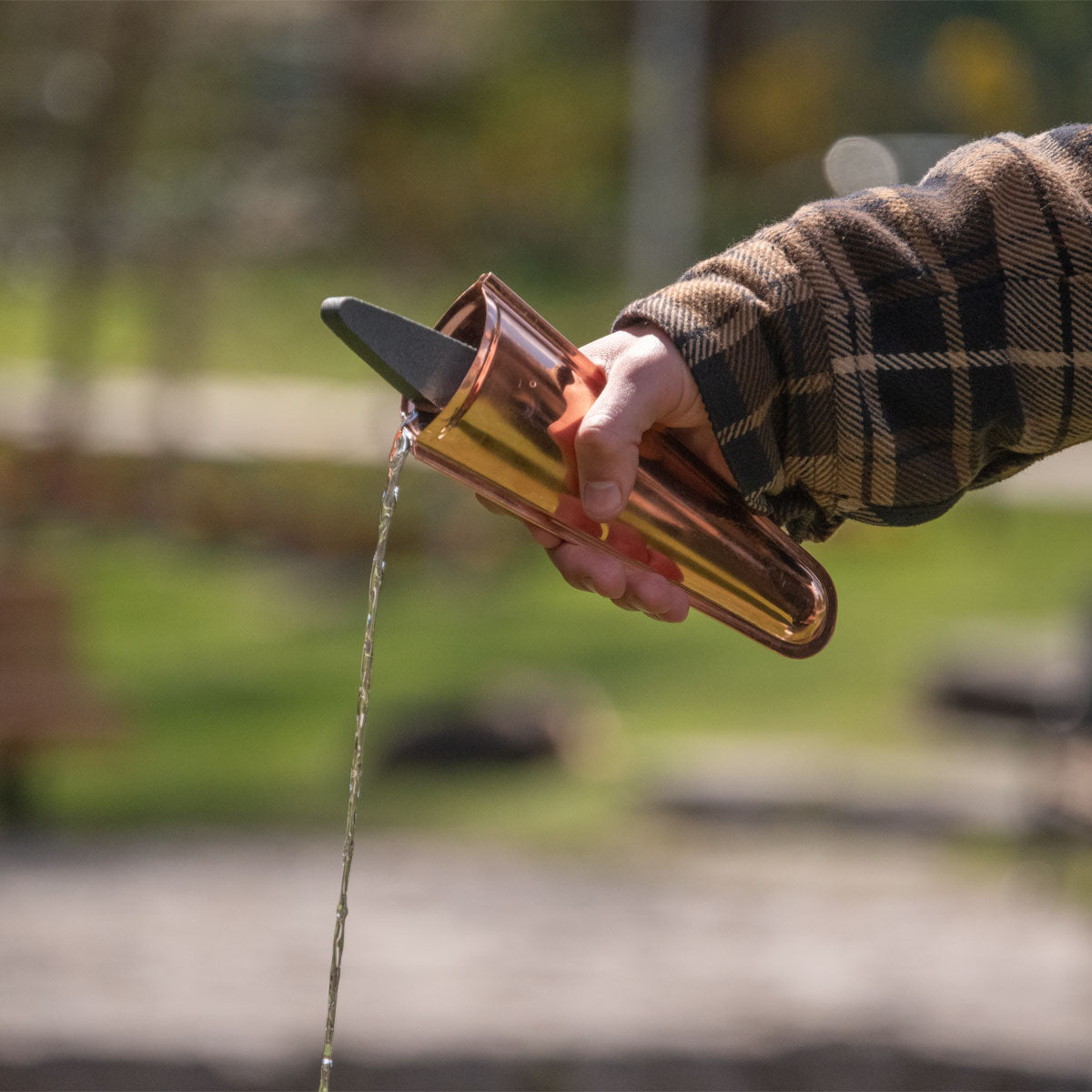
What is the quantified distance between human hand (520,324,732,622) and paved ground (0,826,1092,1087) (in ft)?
6.98

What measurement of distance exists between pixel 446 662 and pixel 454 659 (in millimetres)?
83

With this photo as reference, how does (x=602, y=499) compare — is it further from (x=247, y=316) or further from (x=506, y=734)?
(x=247, y=316)

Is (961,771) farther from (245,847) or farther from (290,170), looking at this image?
(290,170)

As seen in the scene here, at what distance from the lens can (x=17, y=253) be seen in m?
14.4

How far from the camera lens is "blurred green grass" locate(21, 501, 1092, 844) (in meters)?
7.40

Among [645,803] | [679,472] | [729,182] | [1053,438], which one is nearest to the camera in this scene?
[679,472]

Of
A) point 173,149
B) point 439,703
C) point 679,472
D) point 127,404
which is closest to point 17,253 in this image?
point 173,149

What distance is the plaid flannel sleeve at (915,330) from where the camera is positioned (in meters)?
1.69

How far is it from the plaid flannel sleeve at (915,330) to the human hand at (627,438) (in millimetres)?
45

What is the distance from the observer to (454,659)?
9945 mm

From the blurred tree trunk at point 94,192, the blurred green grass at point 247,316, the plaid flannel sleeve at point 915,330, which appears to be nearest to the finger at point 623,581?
the plaid flannel sleeve at point 915,330

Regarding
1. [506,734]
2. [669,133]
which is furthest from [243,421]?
[506,734]

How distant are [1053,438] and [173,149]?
13529mm

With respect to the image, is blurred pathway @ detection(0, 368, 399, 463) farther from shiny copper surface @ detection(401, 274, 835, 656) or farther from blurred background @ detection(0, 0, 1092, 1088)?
shiny copper surface @ detection(401, 274, 835, 656)
